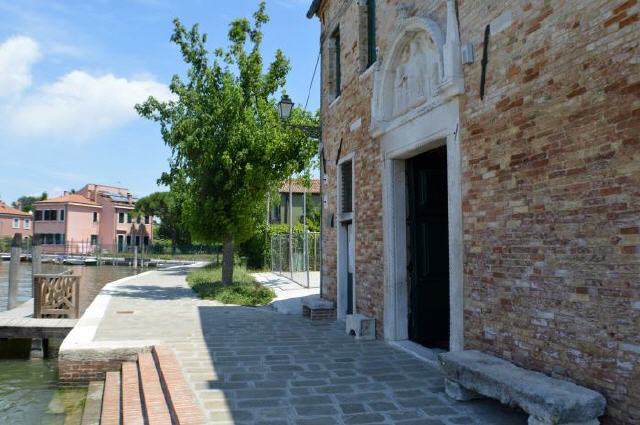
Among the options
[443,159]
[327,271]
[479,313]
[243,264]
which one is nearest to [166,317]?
[327,271]

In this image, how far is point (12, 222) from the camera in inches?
2389

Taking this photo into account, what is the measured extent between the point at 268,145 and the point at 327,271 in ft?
16.1

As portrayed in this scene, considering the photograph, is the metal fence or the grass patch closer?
the grass patch

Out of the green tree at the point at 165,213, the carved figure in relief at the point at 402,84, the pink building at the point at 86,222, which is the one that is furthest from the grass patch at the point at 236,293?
the pink building at the point at 86,222

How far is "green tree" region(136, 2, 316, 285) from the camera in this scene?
13906mm

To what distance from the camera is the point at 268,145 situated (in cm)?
1373

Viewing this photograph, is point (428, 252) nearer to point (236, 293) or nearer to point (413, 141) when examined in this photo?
point (413, 141)

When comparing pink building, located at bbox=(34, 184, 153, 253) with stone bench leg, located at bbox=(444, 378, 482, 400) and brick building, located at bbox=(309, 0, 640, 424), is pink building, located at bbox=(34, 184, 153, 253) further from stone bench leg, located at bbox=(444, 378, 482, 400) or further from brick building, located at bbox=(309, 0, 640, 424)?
stone bench leg, located at bbox=(444, 378, 482, 400)

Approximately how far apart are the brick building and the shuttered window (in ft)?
2.74

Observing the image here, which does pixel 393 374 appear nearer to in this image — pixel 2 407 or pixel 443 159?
pixel 443 159

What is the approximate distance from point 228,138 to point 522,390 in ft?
37.6

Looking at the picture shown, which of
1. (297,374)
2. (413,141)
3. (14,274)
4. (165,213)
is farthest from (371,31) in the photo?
(165,213)

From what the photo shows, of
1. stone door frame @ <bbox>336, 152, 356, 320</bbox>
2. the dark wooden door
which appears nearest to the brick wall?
stone door frame @ <bbox>336, 152, 356, 320</bbox>

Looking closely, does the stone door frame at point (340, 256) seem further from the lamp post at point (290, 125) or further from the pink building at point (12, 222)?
the pink building at point (12, 222)
